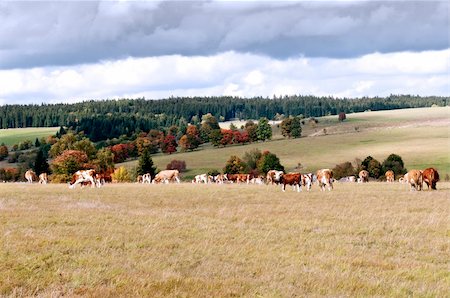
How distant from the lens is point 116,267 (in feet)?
42.9

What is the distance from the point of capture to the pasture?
11789 mm

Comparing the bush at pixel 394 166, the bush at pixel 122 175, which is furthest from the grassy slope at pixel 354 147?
the bush at pixel 122 175

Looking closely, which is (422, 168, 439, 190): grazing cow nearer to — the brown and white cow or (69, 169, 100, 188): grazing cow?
the brown and white cow

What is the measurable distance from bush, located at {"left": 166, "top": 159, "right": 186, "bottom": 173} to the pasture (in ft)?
307

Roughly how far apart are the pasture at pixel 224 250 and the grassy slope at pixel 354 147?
80.7 metres

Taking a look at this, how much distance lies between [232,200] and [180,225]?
410 inches

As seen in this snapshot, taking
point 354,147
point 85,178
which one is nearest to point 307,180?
point 85,178

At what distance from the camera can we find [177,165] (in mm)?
120875

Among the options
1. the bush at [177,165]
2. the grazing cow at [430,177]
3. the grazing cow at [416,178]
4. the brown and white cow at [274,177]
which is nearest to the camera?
the grazing cow at [416,178]

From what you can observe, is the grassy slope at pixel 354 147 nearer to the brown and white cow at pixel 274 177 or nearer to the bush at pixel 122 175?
the bush at pixel 122 175

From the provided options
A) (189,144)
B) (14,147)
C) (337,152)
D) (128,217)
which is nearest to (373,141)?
(337,152)

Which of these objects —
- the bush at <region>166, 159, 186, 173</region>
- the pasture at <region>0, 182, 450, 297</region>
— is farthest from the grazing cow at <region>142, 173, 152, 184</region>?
the bush at <region>166, 159, 186, 173</region>

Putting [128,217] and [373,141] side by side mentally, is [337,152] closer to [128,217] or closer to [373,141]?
[373,141]

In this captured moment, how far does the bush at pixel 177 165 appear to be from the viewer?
12006 cm
